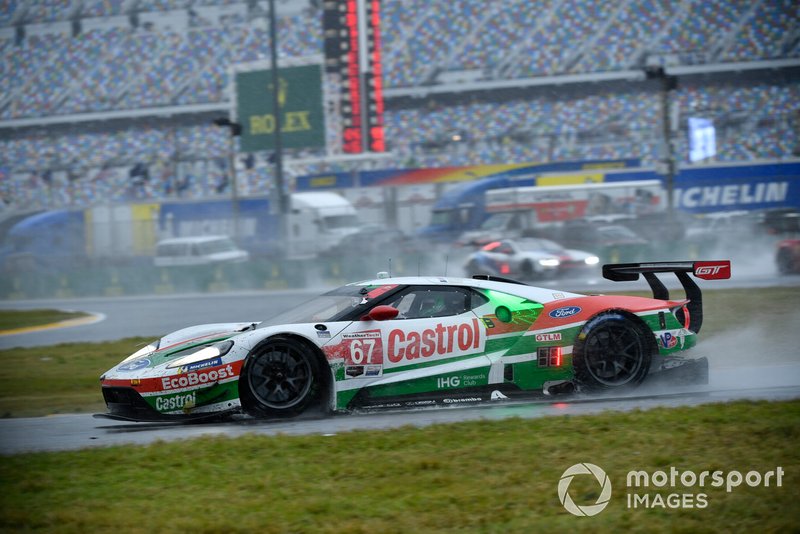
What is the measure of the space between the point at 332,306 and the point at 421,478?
2.83 m

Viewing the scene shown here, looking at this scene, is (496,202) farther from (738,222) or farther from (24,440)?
(24,440)

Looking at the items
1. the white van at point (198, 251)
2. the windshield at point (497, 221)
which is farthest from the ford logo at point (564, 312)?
the windshield at point (497, 221)

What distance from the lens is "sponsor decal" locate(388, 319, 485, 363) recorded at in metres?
7.34

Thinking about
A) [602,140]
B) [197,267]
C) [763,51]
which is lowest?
[197,267]

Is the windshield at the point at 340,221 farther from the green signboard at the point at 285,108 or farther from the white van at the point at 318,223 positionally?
the green signboard at the point at 285,108

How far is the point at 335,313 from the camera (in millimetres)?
7492

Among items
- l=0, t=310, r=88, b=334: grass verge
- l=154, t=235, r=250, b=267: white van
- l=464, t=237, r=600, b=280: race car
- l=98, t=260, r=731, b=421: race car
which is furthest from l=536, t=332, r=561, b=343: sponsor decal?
l=154, t=235, r=250, b=267: white van

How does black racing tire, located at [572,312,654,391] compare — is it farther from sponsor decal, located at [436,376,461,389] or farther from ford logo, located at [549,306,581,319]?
sponsor decal, located at [436,376,461,389]

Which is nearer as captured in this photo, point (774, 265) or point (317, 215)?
point (774, 265)

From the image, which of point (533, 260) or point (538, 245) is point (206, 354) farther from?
point (538, 245)

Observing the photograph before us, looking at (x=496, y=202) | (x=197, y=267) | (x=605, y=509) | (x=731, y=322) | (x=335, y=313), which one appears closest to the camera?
(x=605, y=509)

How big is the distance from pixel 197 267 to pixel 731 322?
17.8 m

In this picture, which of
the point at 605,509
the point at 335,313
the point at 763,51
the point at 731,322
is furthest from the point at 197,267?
the point at 763,51

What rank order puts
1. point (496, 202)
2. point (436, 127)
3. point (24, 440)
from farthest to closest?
1. point (436, 127)
2. point (496, 202)
3. point (24, 440)
